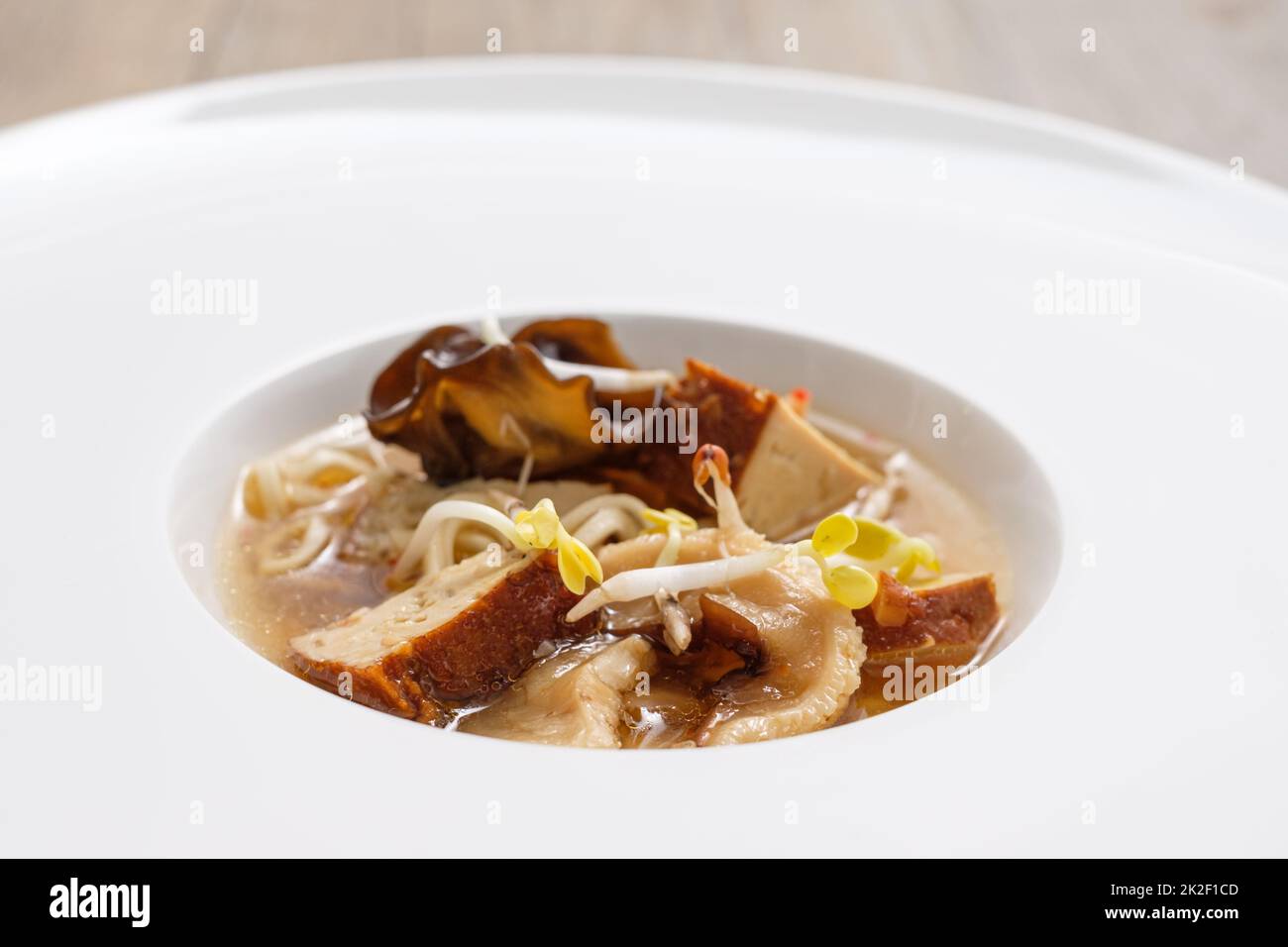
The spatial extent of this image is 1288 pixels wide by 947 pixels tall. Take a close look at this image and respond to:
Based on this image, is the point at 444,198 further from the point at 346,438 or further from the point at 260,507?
the point at 260,507

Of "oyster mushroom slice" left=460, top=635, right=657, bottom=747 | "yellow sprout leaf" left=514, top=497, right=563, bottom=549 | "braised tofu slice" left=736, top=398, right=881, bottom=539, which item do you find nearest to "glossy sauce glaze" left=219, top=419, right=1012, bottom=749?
"oyster mushroom slice" left=460, top=635, right=657, bottom=747

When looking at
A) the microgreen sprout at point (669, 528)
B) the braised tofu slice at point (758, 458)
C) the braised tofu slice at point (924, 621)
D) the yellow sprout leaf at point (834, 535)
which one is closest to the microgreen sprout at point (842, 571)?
the yellow sprout leaf at point (834, 535)

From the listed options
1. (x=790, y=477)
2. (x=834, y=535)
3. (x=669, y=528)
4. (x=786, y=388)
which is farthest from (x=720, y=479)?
(x=786, y=388)

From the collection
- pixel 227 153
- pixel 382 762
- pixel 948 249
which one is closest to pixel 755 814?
pixel 382 762

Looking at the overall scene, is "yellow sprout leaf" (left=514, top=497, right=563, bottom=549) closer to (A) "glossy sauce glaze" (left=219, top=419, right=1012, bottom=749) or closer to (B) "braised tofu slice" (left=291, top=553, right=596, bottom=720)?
(B) "braised tofu slice" (left=291, top=553, right=596, bottom=720)
